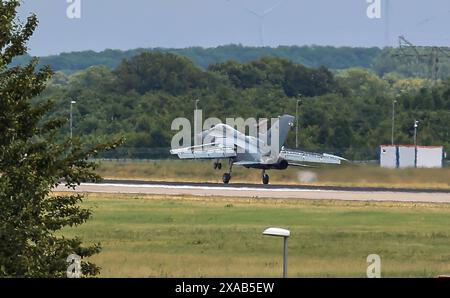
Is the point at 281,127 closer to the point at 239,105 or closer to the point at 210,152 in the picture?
the point at 210,152

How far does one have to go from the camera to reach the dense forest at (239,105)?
467 ft

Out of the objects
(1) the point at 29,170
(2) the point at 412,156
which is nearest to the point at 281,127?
(2) the point at 412,156

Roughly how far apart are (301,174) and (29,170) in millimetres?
68342

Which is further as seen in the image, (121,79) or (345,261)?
(121,79)

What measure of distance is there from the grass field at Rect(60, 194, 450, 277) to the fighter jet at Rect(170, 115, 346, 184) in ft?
56.6

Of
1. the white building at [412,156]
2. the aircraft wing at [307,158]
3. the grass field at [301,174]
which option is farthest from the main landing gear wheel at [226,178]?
the white building at [412,156]

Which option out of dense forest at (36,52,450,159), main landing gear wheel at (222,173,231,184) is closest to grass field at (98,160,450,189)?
main landing gear wheel at (222,173,231,184)

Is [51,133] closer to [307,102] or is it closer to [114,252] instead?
[114,252]

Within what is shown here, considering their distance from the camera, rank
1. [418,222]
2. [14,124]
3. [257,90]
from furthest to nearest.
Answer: [257,90] → [418,222] → [14,124]

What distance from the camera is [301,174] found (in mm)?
95375

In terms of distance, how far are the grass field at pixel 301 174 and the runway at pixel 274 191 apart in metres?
1.61

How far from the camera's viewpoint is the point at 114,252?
45438 mm
